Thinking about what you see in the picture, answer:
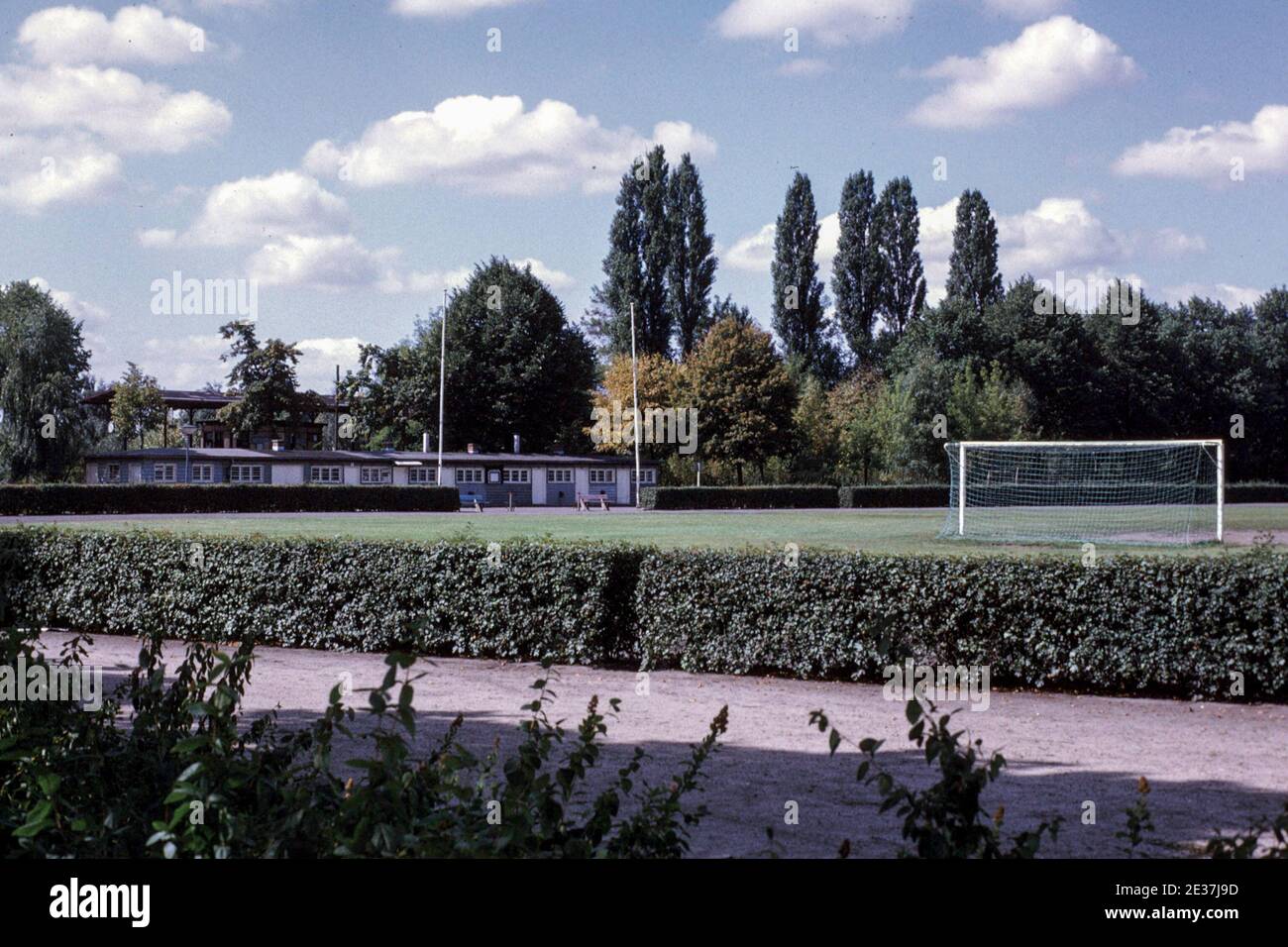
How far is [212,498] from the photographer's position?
49844 millimetres

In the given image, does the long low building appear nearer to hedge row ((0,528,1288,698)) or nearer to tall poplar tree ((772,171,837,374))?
tall poplar tree ((772,171,837,374))

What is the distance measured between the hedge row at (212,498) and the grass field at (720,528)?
420 centimetres

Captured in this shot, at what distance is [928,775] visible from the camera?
25.9 ft

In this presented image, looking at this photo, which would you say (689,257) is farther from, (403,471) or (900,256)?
(403,471)

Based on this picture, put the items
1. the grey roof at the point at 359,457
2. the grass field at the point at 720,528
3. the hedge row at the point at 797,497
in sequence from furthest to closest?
the grey roof at the point at 359,457
the hedge row at the point at 797,497
the grass field at the point at 720,528

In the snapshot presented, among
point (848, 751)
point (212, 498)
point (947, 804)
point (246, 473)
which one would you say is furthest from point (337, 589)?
point (246, 473)

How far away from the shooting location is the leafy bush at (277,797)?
9.56 ft

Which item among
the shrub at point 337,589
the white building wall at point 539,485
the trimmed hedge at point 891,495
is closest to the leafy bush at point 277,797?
the shrub at point 337,589

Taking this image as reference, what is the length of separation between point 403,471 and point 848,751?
60.7 meters

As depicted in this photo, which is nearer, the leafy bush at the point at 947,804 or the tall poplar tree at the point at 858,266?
the leafy bush at the point at 947,804

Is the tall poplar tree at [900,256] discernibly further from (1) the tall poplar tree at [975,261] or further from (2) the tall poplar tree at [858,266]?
(1) the tall poplar tree at [975,261]

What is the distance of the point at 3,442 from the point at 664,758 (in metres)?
67.6
